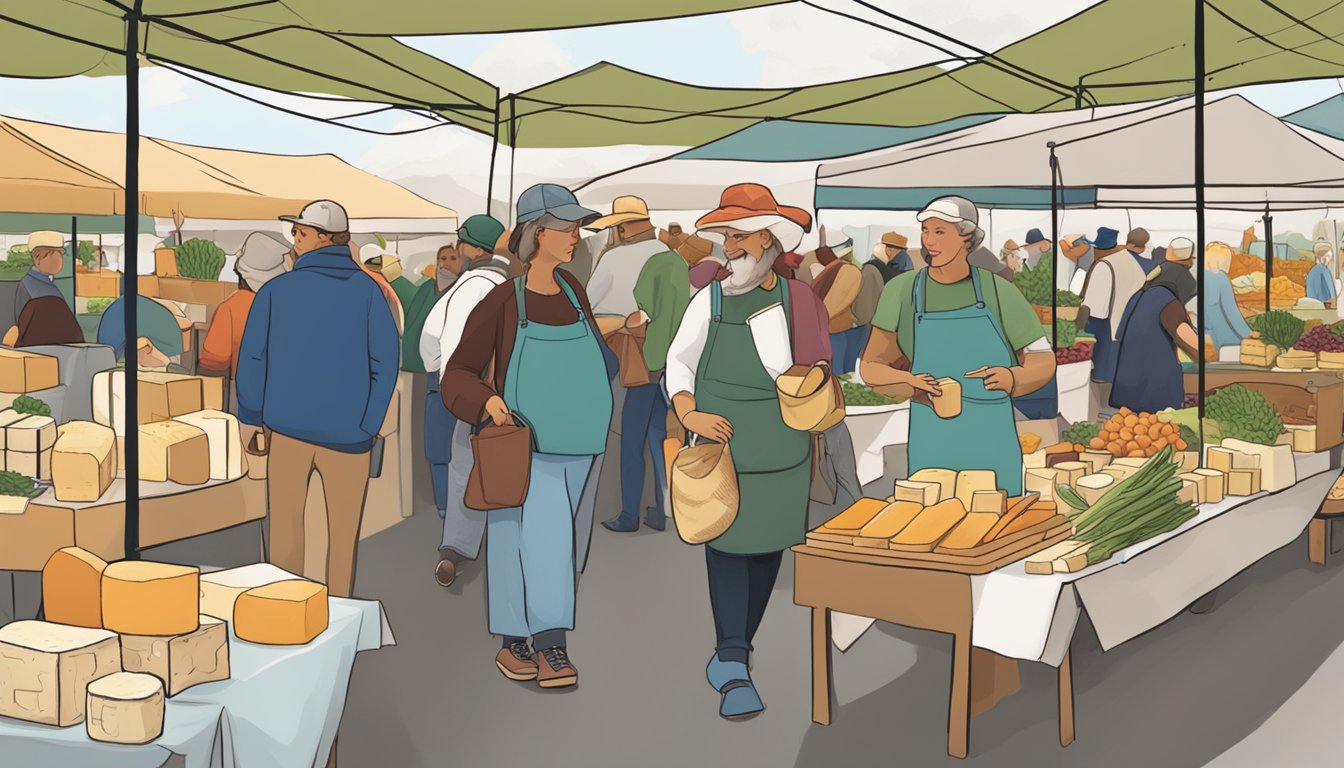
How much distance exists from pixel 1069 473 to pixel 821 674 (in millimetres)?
1253

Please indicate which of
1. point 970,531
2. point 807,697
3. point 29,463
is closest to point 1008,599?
point 970,531

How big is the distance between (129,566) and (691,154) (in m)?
7.39

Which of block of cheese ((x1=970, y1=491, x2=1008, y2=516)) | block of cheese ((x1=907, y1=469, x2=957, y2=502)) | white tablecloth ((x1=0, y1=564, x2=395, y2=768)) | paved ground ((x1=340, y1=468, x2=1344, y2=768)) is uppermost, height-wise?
block of cheese ((x1=907, y1=469, x2=957, y2=502))

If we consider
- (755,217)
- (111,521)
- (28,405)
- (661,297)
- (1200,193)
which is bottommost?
(111,521)

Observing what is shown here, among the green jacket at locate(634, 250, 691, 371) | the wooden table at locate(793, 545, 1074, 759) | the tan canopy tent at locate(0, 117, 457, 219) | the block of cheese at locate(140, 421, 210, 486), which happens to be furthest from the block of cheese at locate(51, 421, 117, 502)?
the green jacket at locate(634, 250, 691, 371)

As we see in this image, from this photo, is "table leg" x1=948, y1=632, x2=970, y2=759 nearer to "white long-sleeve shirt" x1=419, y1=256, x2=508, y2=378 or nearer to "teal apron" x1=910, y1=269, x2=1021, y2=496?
"teal apron" x1=910, y1=269, x2=1021, y2=496

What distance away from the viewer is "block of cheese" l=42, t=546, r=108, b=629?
254 cm

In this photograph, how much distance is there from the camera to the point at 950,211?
392 cm

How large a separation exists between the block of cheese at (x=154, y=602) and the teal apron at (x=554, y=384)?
1651 millimetres

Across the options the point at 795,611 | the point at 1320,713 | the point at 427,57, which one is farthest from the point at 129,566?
the point at 427,57

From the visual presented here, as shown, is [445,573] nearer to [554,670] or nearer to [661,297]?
[554,670]

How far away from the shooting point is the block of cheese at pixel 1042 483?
4492 mm

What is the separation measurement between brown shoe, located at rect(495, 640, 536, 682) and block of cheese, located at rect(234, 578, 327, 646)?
1.70 meters

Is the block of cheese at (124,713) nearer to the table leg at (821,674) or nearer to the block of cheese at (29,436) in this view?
the table leg at (821,674)
